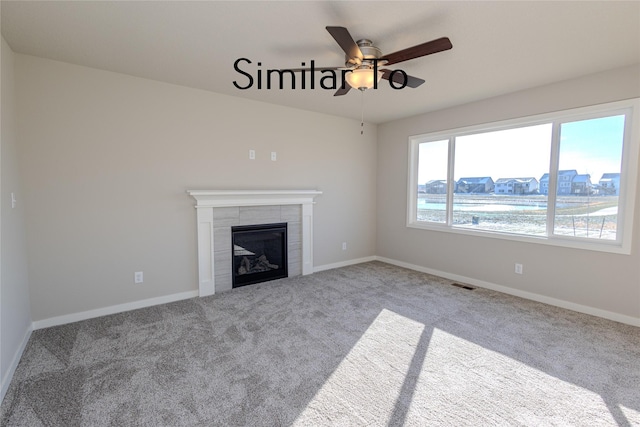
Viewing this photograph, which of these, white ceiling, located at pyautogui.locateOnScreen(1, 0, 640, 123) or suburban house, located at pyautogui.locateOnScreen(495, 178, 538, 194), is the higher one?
white ceiling, located at pyautogui.locateOnScreen(1, 0, 640, 123)

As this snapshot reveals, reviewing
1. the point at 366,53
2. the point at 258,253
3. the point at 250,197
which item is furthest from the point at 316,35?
the point at 258,253

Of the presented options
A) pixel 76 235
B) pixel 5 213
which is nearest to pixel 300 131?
pixel 76 235

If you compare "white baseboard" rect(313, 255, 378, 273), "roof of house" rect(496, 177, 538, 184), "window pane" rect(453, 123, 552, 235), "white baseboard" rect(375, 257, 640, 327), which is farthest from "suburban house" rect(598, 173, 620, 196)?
"white baseboard" rect(313, 255, 378, 273)

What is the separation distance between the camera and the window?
9.76 ft

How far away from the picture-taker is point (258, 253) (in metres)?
4.16

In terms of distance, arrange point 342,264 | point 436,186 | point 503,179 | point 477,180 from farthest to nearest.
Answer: point 342,264, point 436,186, point 477,180, point 503,179

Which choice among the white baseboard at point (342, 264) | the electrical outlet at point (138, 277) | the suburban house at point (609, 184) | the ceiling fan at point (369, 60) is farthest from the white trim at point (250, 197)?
the suburban house at point (609, 184)

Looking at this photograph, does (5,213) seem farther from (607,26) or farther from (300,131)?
(607,26)

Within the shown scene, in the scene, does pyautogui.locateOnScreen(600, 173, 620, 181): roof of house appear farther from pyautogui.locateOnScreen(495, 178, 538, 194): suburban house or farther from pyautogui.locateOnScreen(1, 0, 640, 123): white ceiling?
pyautogui.locateOnScreen(1, 0, 640, 123): white ceiling

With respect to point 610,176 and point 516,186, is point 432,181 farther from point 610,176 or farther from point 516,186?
point 610,176

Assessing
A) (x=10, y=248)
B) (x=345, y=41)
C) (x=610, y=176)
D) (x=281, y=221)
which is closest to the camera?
(x=345, y=41)

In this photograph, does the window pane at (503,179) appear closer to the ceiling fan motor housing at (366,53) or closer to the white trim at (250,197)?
the white trim at (250,197)

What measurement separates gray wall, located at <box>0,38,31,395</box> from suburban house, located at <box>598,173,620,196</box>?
5273 millimetres

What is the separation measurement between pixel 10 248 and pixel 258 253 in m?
2.45
